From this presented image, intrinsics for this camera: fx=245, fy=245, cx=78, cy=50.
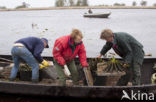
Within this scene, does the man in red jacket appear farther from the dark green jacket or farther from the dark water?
the dark water

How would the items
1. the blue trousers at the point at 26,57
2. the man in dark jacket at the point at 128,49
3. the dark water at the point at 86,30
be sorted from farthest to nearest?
the dark water at the point at 86,30 → the blue trousers at the point at 26,57 → the man in dark jacket at the point at 128,49

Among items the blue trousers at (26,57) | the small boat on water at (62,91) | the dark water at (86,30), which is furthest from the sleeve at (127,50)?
the dark water at (86,30)

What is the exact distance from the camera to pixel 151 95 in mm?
4719

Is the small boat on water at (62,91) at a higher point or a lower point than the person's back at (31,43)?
lower

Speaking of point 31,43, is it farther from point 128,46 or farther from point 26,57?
point 128,46

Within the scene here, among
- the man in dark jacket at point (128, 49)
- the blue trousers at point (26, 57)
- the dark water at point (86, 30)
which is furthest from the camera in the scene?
the dark water at point (86, 30)

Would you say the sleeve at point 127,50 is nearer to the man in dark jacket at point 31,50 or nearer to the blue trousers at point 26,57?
the man in dark jacket at point 31,50

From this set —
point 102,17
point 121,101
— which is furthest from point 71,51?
point 102,17

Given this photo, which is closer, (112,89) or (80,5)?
(112,89)

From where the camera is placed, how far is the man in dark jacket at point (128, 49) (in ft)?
15.6

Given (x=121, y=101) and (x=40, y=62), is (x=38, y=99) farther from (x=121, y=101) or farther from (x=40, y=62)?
(x=121, y=101)

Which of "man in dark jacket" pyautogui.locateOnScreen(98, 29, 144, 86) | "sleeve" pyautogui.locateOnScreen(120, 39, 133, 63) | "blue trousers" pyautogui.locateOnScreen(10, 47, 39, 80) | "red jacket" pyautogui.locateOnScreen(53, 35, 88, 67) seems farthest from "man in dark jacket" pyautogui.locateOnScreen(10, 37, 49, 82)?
"sleeve" pyautogui.locateOnScreen(120, 39, 133, 63)

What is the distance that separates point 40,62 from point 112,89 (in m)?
1.65

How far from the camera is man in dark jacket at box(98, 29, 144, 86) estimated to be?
477 cm
